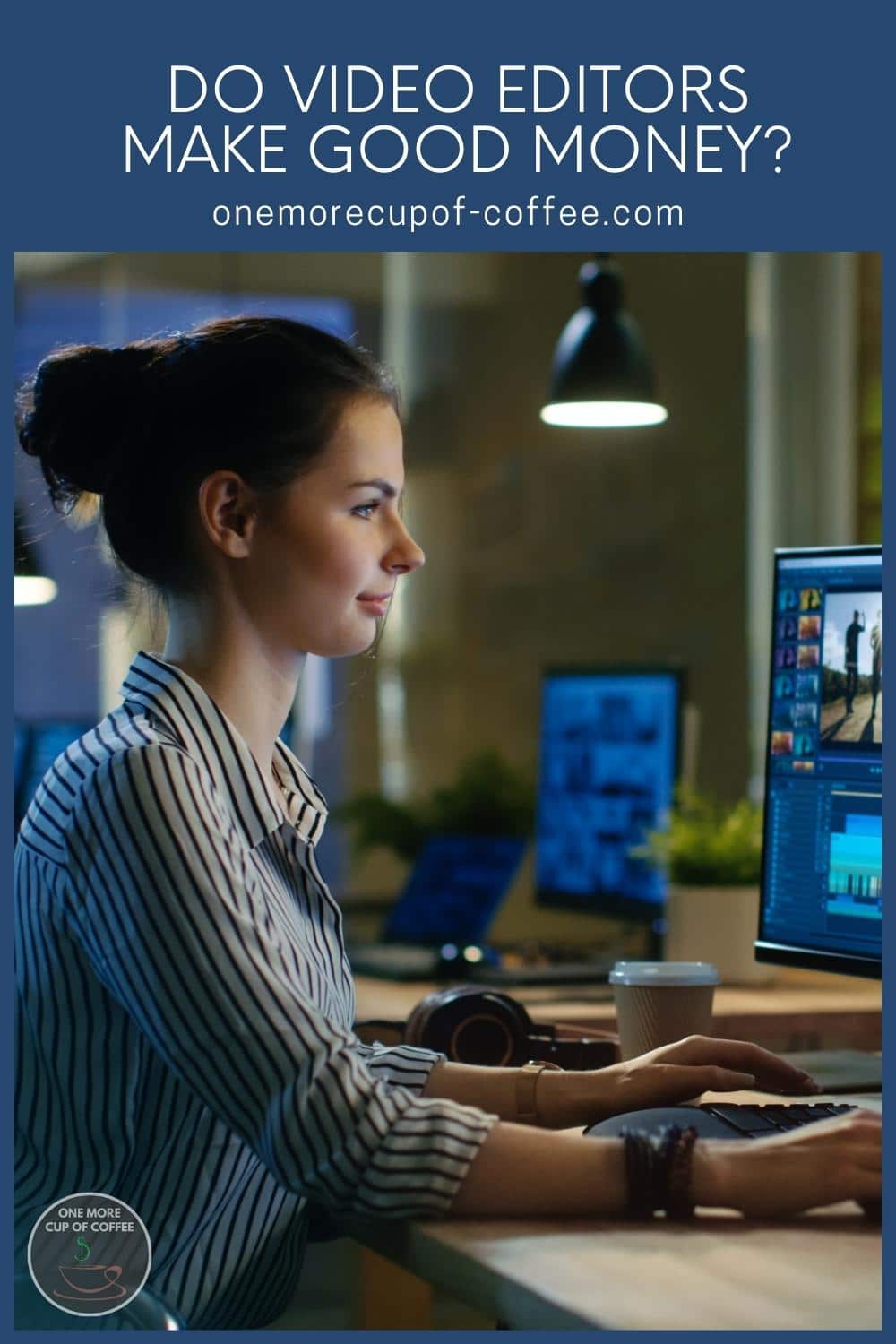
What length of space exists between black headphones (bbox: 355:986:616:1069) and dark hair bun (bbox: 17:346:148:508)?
0.58 m

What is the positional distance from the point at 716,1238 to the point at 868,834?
0.63m

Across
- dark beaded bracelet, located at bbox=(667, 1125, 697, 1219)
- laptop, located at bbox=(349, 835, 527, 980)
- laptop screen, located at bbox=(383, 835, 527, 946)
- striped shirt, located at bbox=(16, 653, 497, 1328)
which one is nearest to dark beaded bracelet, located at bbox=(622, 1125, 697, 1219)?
dark beaded bracelet, located at bbox=(667, 1125, 697, 1219)

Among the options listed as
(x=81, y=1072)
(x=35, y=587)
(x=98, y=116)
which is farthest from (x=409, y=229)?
(x=35, y=587)

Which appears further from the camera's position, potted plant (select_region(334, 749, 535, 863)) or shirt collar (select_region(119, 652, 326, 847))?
potted plant (select_region(334, 749, 535, 863))

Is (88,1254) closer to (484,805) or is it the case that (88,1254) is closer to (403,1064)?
(403,1064)

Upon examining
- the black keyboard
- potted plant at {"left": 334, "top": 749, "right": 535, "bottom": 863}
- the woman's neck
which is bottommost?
the black keyboard

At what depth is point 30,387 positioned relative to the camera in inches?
55.9

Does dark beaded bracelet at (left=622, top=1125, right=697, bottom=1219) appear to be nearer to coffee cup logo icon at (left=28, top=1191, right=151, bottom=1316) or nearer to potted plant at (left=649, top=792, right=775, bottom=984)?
coffee cup logo icon at (left=28, top=1191, right=151, bottom=1316)

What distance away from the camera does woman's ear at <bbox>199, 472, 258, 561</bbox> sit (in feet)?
4.26

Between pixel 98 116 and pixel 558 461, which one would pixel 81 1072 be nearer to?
pixel 98 116

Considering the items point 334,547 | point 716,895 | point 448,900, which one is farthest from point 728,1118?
point 448,900

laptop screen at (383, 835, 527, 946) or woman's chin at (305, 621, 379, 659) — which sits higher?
woman's chin at (305, 621, 379, 659)

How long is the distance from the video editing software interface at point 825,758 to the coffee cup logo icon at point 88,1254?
29.3 inches

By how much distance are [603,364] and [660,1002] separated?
162 cm
